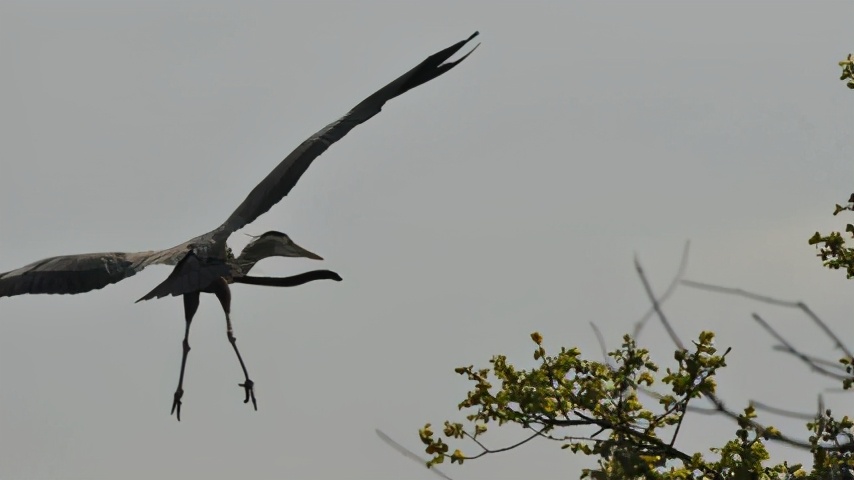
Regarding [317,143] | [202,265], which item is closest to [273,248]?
[202,265]

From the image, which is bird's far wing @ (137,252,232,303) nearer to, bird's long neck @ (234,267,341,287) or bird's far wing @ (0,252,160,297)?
bird's far wing @ (0,252,160,297)

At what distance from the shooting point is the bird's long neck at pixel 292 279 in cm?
905

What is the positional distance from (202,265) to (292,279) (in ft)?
2.96

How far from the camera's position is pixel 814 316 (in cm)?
443

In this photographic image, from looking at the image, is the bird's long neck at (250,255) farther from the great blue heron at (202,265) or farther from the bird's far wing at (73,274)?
the bird's far wing at (73,274)

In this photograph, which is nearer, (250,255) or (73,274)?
(73,274)

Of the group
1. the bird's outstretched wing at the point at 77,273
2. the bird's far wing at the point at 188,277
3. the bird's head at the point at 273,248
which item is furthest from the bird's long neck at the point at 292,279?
the bird's outstretched wing at the point at 77,273

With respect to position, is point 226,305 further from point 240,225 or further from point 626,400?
point 626,400

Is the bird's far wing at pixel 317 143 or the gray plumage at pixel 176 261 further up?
the bird's far wing at pixel 317 143

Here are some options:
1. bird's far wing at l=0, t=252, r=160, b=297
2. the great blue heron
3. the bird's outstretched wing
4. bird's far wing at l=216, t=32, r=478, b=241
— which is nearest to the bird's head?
the great blue heron

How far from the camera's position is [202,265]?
27.6 feet

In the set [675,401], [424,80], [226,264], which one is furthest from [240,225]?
[675,401]

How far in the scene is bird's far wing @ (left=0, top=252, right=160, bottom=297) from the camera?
8.69 metres

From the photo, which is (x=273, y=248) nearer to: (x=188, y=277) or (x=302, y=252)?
(x=302, y=252)
